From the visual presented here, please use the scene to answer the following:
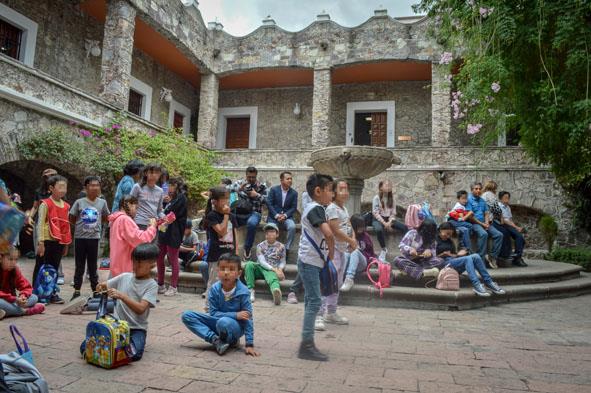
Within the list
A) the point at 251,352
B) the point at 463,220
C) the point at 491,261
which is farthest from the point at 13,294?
the point at 491,261

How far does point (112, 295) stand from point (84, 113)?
821 cm

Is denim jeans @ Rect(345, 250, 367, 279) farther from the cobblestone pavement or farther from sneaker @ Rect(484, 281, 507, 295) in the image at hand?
sneaker @ Rect(484, 281, 507, 295)

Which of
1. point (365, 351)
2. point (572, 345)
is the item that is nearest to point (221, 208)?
point (365, 351)

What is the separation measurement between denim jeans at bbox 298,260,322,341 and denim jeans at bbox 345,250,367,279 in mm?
2227

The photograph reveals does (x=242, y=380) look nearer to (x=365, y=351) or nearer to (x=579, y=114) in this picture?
(x=365, y=351)

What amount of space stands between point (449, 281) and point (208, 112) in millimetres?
12063

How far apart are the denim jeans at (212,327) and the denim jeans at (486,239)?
4967mm

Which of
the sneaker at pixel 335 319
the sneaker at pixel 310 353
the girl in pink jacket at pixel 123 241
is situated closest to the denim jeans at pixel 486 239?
the sneaker at pixel 335 319

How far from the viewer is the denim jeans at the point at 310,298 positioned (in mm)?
3156

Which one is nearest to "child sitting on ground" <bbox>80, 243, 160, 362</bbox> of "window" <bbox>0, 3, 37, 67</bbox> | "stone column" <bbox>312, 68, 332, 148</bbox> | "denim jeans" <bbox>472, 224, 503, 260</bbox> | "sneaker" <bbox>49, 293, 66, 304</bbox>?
"sneaker" <bbox>49, 293, 66, 304</bbox>

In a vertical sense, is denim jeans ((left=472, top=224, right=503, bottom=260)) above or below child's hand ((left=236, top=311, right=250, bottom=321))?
above

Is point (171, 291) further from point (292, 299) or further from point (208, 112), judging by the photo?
point (208, 112)

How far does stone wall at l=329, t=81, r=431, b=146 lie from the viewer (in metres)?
15.8

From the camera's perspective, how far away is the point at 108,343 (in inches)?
106
